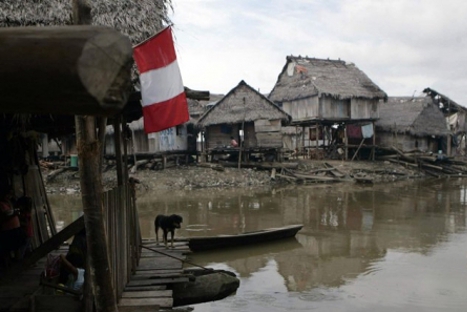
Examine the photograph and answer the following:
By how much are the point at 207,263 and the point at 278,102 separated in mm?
26829

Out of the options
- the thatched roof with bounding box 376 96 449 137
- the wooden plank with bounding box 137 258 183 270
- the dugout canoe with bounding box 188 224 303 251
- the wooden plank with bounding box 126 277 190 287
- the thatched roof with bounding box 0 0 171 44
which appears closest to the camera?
the thatched roof with bounding box 0 0 171 44

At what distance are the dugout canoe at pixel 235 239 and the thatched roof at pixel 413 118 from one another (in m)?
26.4

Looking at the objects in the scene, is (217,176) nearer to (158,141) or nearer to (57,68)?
(158,141)

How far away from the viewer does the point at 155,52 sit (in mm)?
4449

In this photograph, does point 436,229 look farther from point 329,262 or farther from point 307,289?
point 307,289

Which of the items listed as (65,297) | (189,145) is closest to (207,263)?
(65,297)

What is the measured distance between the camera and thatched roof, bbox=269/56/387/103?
104 feet

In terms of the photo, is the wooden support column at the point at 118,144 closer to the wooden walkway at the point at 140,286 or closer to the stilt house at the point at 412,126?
the wooden walkway at the point at 140,286

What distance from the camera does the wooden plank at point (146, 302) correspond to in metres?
5.09

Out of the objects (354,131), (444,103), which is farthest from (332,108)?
(444,103)

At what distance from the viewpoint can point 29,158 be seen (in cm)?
745

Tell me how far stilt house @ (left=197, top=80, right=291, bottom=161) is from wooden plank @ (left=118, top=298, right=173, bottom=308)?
2278cm

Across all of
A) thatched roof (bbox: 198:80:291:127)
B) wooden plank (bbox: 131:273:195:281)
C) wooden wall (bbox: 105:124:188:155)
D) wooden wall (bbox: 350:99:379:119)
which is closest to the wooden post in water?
wooden plank (bbox: 131:273:195:281)

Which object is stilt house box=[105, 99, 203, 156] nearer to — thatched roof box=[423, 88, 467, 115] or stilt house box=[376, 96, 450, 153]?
stilt house box=[376, 96, 450, 153]
